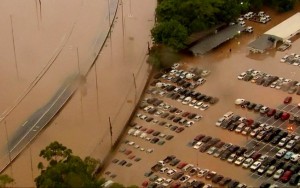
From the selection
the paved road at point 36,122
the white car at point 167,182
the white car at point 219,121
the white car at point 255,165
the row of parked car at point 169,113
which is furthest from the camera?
the row of parked car at point 169,113

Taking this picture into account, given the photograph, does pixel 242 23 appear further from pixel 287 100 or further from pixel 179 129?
pixel 179 129

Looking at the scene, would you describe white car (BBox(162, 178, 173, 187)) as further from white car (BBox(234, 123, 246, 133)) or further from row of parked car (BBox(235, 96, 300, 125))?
row of parked car (BBox(235, 96, 300, 125))

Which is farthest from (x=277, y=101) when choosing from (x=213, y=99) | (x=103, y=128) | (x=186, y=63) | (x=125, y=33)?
(x=125, y=33)

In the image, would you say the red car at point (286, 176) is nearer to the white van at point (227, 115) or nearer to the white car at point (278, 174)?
the white car at point (278, 174)

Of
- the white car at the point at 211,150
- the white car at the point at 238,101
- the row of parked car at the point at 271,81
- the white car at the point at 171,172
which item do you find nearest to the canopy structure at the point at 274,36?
the row of parked car at the point at 271,81

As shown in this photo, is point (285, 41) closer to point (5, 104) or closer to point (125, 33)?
point (125, 33)

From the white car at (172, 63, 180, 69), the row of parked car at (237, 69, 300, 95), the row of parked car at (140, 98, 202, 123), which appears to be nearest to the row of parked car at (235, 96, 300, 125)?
the row of parked car at (237, 69, 300, 95)
